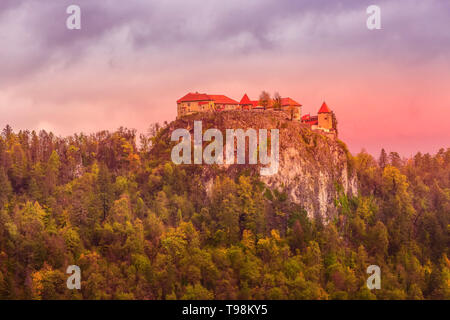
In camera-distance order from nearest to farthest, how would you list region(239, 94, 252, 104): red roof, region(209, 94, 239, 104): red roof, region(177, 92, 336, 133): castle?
1. region(177, 92, 336, 133): castle
2. region(209, 94, 239, 104): red roof
3. region(239, 94, 252, 104): red roof

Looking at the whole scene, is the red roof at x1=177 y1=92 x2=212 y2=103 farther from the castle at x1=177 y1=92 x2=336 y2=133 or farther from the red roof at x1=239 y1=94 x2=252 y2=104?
the red roof at x1=239 y1=94 x2=252 y2=104

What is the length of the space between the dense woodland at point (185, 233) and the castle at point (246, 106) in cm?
718

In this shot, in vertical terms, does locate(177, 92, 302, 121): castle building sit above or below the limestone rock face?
above

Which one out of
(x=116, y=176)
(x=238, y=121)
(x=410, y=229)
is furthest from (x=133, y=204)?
(x=410, y=229)

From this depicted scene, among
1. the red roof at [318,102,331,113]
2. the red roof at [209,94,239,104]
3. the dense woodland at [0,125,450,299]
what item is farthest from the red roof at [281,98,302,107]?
the dense woodland at [0,125,450,299]

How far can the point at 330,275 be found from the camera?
74.4 meters

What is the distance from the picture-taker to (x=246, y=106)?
89.4 meters

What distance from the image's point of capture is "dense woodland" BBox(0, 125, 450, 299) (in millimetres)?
69375

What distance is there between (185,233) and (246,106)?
2377 cm

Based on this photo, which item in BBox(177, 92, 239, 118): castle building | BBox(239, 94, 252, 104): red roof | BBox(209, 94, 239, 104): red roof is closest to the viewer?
BBox(177, 92, 239, 118): castle building

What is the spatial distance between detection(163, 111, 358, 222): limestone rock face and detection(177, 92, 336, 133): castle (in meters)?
2.49

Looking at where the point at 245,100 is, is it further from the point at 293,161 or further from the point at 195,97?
the point at 293,161

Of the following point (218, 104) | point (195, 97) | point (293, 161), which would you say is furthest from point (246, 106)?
point (293, 161)
